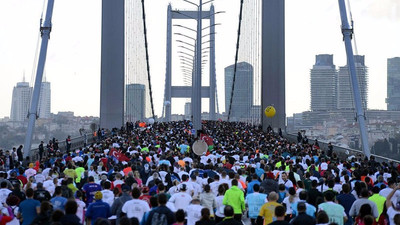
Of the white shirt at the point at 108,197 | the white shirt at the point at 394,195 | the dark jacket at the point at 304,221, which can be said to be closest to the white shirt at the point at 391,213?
the white shirt at the point at 394,195

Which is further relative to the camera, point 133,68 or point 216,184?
point 133,68

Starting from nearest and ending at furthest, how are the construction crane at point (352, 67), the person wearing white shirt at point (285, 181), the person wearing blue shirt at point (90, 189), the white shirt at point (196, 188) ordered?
the person wearing blue shirt at point (90, 189) < the white shirt at point (196, 188) < the person wearing white shirt at point (285, 181) < the construction crane at point (352, 67)

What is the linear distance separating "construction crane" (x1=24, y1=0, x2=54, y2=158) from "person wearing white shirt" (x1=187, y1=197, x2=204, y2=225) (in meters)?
15.4

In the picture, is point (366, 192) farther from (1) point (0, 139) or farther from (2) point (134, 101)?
(2) point (134, 101)

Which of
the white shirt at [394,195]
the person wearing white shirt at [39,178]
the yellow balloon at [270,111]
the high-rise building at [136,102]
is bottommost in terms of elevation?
the person wearing white shirt at [39,178]

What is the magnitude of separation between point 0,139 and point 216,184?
2995 cm

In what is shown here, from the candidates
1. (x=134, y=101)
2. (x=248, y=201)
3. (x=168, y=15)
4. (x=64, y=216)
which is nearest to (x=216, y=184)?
(x=248, y=201)

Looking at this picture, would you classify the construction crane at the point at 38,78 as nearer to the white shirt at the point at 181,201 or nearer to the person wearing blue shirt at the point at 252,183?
the person wearing blue shirt at the point at 252,183

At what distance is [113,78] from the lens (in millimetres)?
47344

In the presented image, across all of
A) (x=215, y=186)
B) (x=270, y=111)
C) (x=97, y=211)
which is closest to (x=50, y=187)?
(x=215, y=186)

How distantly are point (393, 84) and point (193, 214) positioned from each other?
5825 centimetres

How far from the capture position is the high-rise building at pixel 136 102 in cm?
5833

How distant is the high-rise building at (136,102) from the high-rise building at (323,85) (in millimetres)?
46402

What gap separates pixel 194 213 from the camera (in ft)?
29.9
